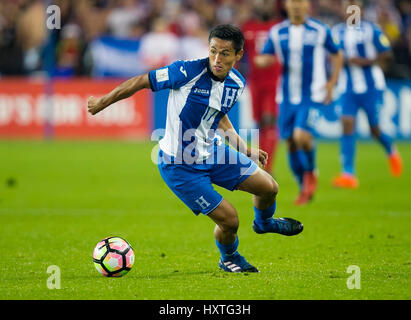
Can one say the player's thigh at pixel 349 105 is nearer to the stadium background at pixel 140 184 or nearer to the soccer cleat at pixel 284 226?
the stadium background at pixel 140 184

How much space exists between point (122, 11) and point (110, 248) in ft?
50.2

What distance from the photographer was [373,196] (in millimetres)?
10977

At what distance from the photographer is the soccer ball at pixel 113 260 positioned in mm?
6004

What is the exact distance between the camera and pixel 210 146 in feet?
20.4

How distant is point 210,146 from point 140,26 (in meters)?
14.5

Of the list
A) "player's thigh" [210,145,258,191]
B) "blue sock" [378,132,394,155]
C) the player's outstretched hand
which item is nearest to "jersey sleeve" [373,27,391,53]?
"blue sock" [378,132,394,155]

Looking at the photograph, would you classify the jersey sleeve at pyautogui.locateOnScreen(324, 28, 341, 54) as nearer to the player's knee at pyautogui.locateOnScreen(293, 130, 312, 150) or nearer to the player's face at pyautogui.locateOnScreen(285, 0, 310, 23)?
the player's face at pyautogui.locateOnScreen(285, 0, 310, 23)

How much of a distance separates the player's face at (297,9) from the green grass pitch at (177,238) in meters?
2.31

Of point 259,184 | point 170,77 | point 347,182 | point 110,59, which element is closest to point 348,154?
point 347,182

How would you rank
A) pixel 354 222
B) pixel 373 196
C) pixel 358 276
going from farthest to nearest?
pixel 373 196 < pixel 354 222 < pixel 358 276

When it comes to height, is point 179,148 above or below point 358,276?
above

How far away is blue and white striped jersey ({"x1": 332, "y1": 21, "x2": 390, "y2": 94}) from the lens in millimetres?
12031
